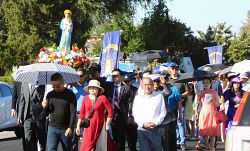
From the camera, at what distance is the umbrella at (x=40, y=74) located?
12.4 m

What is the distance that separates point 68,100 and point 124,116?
285cm

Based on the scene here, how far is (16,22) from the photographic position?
146ft

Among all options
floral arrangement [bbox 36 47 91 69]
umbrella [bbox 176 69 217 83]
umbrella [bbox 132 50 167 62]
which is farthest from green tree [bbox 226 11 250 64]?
umbrella [bbox 176 69 217 83]

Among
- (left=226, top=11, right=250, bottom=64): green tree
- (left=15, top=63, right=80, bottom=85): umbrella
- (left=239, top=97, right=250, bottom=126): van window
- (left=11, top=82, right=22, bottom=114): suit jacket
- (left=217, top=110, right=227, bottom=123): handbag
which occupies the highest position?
(left=226, top=11, right=250, bottom=64): green tree

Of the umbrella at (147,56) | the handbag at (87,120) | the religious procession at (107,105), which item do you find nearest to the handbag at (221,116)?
the religious procession at (107,105)

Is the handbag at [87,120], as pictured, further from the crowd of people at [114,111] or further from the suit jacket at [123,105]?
the suit jacket at [123,105]

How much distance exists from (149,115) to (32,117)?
2734 millimetres

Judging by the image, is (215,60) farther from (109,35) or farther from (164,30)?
(164,30)

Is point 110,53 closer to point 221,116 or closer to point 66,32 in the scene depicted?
point 221,116

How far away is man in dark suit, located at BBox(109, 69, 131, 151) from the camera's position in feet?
44.8

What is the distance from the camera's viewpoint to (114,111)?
13.7m

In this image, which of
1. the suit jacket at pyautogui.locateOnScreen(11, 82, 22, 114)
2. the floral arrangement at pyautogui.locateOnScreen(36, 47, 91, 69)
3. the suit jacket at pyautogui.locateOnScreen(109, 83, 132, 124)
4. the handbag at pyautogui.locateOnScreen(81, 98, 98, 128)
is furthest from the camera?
the floral arrangement at pyautogui.locateOnScreen(36, 47, 91, 69)

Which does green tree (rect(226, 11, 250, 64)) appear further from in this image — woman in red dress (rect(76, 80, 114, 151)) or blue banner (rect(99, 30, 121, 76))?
woman in red dress (rect(76, 80, 114, 151))

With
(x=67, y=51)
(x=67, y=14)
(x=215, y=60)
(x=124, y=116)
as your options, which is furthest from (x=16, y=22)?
(x=124, y=116)
